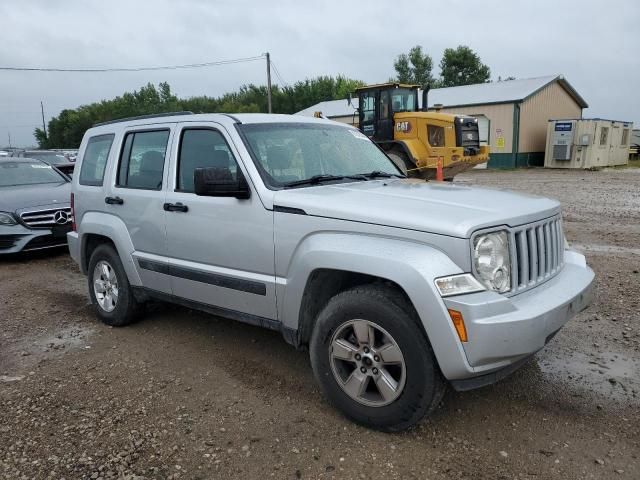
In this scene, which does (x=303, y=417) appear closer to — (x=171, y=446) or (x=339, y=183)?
(x=171, y=446)

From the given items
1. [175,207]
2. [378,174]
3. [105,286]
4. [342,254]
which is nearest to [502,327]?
[342,254]

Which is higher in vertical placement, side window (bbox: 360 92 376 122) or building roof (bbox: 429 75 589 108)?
building roof (bbox: 429 75 589 108)

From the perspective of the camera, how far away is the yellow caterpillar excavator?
15516 mm

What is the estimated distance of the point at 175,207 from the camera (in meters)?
4.22

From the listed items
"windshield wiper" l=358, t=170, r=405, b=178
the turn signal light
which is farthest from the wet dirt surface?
"windshield wiper" l=358, t=170, r=405, b=178

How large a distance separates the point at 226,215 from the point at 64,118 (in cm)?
8408

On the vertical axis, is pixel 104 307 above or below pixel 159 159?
below

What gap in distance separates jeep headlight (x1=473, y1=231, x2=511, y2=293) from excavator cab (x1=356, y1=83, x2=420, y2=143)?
1319 centimetres

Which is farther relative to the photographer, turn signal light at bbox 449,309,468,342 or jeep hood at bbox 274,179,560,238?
jeep hood at bbox 274,179,560,238

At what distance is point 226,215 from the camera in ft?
12.6

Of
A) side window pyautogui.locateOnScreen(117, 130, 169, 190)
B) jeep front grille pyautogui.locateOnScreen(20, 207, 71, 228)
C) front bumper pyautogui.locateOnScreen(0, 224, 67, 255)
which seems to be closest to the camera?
side window pyautogui.locateOnScreen(117, 130, 169, 190)

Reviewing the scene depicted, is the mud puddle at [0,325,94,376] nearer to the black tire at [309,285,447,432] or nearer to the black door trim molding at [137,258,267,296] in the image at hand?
the black door trim molding at [137,258,267,296]

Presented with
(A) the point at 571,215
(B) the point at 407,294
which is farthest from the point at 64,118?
(B) the point at 407,294

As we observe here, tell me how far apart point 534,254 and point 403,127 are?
1319 centimetres
